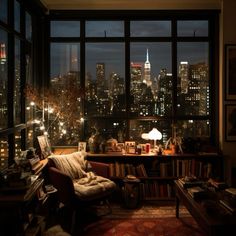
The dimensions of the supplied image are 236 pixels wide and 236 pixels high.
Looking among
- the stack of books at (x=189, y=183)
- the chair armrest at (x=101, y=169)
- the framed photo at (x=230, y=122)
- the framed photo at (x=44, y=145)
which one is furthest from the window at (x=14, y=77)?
the framed photo at (x=230, y=122)

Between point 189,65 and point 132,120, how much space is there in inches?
54.0

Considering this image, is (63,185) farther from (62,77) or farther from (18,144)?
(62,77)

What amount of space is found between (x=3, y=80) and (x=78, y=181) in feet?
5.29

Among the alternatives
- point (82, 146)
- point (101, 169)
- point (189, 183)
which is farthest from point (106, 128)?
Answer: point (189, 183)

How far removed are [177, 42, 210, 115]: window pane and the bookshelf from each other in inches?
35.0

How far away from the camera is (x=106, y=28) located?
228 inches

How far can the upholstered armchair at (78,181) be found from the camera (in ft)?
13.4

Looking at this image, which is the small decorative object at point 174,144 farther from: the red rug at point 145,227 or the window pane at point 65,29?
the window pane at point 65,29

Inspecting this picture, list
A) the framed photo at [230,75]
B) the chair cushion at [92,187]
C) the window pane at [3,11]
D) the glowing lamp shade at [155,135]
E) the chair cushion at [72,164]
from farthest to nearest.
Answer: the framed photo at [230,75], the glowing lamp shade at [155,135], the chair cushion at [72,164], the chair cushion at [92,187], the window pane at [3,11]

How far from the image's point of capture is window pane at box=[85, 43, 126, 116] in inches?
229

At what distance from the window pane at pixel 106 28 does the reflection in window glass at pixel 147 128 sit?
1.54 m

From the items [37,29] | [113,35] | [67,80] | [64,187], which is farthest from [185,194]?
[37,29]

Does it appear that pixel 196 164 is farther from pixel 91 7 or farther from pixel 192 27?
pixel 91 7

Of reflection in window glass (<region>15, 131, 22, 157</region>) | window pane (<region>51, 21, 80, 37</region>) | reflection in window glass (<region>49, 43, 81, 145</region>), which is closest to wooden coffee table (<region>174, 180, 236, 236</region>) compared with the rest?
reflection in window glass (<region>15, 131, 22, 157</region>)
